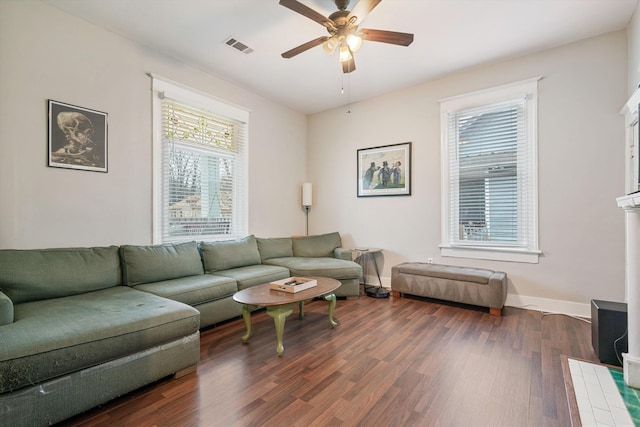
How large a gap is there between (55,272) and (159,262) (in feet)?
2.55

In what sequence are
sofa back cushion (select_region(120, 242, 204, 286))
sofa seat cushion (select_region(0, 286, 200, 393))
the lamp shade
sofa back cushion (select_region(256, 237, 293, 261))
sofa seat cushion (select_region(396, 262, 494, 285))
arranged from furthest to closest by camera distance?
the lamp shade → sofa back cushion (select_region(256, 237, 293, 261)) → sofa seat cushion (select_region(396, 262, 494, 285)) → sofa back cushion (select_region(120, 242, 204, 286)) → sofa seat cushion (select_region(0, 286, 200, 393))

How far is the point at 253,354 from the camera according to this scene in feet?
7.61

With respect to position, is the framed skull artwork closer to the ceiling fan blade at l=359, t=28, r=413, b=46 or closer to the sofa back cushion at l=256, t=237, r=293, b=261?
the sofa back cushion at l=256, t=237, r=293, b=261

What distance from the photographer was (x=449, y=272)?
3.48 m

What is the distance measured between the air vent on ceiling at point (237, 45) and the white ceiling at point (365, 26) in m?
0.06

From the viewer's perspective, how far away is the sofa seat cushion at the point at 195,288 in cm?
254

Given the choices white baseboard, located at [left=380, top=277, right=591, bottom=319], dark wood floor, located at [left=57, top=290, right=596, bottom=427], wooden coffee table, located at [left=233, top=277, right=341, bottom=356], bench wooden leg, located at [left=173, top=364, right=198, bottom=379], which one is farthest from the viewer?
white baseboard, located at [left=380, top=277, right=591, bottom=319]

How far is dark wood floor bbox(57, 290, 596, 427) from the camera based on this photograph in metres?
1.59

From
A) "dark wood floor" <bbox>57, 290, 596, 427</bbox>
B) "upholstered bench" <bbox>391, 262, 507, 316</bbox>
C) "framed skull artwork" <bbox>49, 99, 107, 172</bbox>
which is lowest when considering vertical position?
"dark wood floor" <bbox>57, 290, 596, 427</bbox>

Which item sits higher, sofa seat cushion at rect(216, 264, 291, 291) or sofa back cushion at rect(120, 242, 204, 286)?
sofa back cushion at rect(120, 242, 204, 286)

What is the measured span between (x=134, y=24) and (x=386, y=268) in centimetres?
421

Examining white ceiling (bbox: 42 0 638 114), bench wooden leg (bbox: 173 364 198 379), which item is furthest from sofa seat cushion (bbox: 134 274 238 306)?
white ceiling (bbox: 42 0 638 114)

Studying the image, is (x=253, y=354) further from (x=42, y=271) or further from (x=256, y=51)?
(x=256, y=51)

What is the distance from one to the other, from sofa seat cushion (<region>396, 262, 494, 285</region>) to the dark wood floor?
1.50ft
